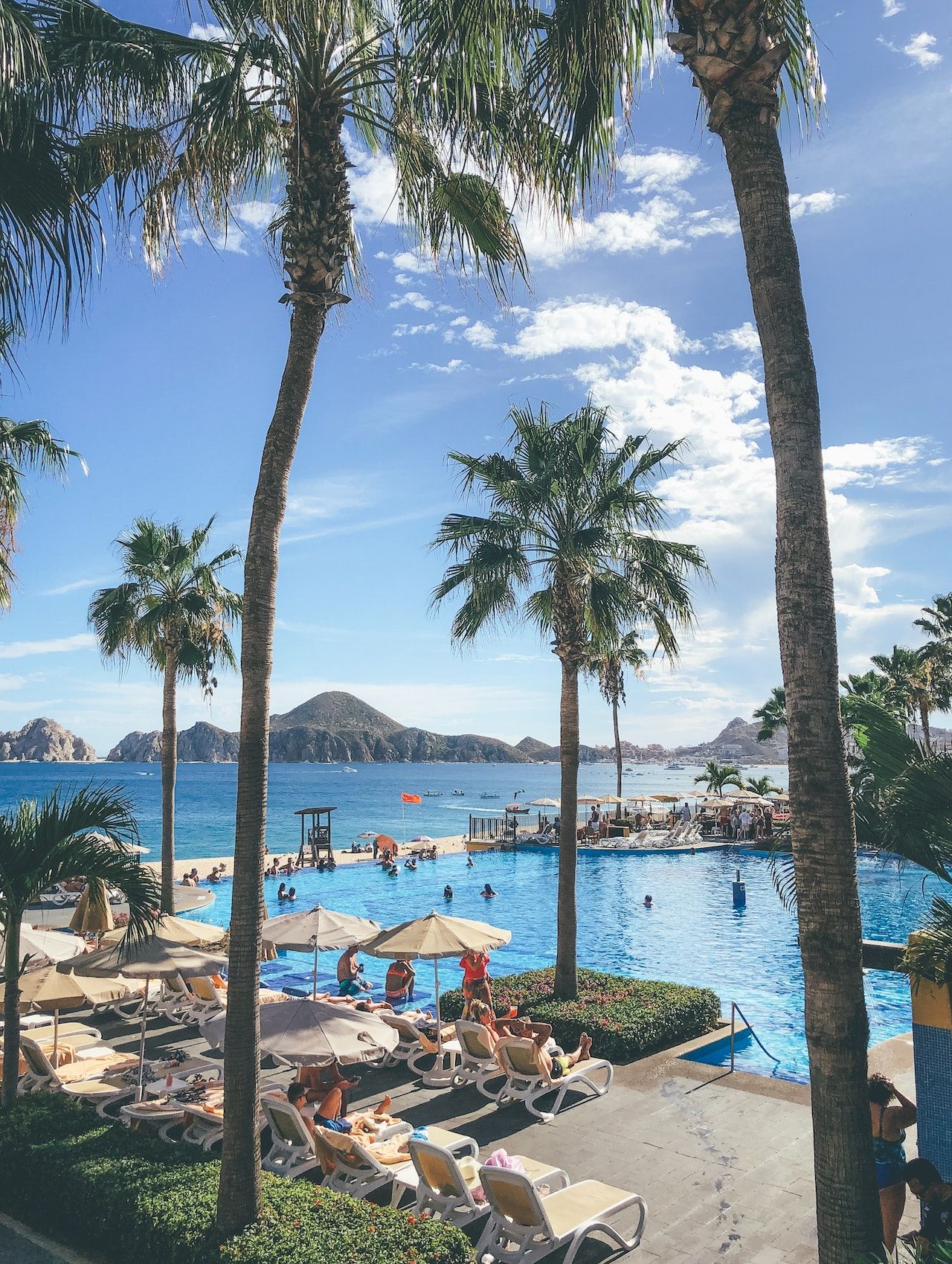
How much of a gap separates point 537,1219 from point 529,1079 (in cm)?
364

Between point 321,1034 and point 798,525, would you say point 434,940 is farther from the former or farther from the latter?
point 798,525

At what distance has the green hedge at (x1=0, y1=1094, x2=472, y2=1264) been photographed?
6211 millimetres

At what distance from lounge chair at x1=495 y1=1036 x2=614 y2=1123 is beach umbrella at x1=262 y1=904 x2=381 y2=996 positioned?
3.15 metres

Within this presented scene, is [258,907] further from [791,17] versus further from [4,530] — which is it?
[4,530]

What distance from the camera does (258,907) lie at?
6.89m

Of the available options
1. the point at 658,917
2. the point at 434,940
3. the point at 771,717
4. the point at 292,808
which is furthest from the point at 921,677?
the point at 292,808

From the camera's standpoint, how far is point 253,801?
272 inches

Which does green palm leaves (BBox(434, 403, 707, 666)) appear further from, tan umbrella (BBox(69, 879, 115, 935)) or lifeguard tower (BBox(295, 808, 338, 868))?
lifeguard tower (BBox(295, 808, 338, 868))

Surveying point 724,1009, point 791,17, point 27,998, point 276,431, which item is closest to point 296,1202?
point 27,998

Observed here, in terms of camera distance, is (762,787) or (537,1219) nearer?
(537,1219)

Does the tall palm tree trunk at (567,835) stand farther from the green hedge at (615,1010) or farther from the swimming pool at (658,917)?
the swimming pool at (658,917)

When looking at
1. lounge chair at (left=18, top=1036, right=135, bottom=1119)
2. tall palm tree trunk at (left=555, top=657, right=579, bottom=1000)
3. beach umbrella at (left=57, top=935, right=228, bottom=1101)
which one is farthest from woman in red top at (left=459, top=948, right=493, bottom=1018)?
lounge chair at (left=18, top=1036, right=135, bottom=1119)

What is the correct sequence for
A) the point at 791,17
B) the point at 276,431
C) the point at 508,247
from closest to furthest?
1. the point at 791,17
2. the point at 276,431
3. the point at 508,247

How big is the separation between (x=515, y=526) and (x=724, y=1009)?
35.0 ft
